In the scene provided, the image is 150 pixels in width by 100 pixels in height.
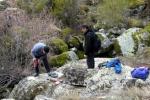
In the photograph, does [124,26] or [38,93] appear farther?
[124,26]

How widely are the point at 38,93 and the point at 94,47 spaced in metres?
2.86

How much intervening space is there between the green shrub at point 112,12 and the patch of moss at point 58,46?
16.0 ft

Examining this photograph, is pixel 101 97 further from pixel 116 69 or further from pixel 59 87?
pixel 59 87

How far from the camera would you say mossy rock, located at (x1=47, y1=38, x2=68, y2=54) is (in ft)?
88.0

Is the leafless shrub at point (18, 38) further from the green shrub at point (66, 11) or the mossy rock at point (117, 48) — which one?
the green shrub at point (66, 11)

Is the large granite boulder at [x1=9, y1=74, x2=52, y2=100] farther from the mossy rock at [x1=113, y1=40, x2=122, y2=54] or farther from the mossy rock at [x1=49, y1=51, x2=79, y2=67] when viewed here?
the mossy rock at [x1=113, y1=40, x2=122, y2=54]

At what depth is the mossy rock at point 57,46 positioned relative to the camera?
26.8 metres

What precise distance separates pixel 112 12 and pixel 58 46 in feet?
19.8

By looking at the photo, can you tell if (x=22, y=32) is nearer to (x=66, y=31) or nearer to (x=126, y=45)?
(x=126, y=45)

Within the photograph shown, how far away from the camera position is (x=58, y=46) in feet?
89.0

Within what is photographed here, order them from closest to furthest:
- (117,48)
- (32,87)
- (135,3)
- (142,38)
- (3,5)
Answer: (32,87) → (117,48) → (142,38) → (3,5) → (135,3)

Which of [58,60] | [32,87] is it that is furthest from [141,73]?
[58,60]

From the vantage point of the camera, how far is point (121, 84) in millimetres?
14609

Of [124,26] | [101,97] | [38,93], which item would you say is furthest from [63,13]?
[101,97]
